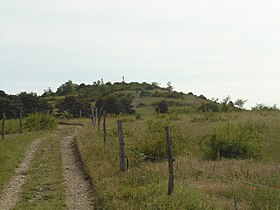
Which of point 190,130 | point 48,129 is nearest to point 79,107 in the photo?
point 48,129

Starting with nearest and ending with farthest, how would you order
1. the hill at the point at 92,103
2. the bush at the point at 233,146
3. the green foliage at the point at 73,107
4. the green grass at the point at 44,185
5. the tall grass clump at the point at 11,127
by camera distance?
the green grass at the point at 44,185 → the bush at the point at 233,146 → the tall grass clump at the point at 11,127 → the hill at the point at 92,103 → the green foliage at the point at 73,107

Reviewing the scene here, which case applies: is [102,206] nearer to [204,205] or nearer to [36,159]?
[204,205]

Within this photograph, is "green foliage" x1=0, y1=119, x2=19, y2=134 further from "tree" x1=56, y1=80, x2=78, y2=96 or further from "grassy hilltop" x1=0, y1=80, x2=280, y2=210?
"tree" x1=56, y1=80, x2=78, y2=96

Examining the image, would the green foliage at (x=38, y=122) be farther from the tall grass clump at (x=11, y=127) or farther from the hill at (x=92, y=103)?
the hill at (x=92, y=103)

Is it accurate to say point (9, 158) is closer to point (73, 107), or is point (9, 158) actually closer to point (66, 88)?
point (73, 107)

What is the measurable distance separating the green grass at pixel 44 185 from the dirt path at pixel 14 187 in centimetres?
16

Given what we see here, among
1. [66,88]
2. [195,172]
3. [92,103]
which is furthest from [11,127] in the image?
[66,88]

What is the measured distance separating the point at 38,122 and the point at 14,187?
2089cm

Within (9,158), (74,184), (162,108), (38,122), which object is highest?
(162,108)

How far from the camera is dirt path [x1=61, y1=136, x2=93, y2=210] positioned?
9384 millimetres

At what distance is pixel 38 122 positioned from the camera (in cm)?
3131

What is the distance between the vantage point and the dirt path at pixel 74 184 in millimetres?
9384

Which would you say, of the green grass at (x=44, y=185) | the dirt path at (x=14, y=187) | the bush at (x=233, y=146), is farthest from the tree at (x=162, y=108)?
the dirt path at (x=14, y=187)

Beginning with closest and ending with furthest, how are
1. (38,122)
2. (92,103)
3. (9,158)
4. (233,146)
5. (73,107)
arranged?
1. (233,146)
2. (9,158)
3. (38,122)
4. (73,107)
5. (92,103)
